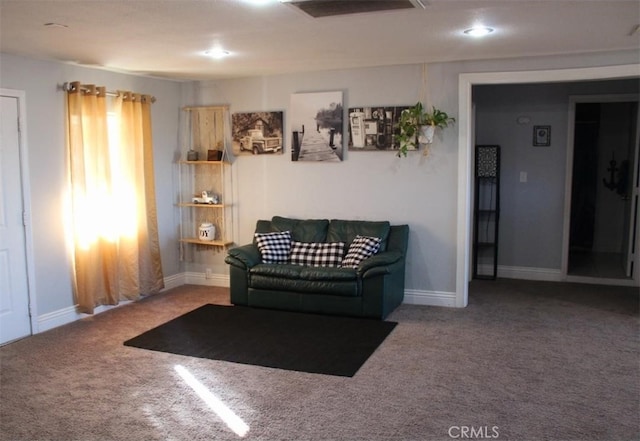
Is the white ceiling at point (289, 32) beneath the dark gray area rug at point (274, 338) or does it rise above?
above

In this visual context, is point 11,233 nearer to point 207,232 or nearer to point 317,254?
point 207,232

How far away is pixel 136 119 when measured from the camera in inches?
221

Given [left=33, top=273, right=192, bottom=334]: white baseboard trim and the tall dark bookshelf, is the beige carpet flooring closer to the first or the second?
[left=33, top=273, right=192, bottom=334]: white baseboard trim

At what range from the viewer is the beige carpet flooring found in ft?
9.88

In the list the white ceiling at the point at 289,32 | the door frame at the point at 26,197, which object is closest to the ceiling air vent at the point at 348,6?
the white ceiling at the point at 289,32

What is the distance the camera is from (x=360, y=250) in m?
5.29


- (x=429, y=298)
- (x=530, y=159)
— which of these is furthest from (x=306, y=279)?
(x=530, y=159)

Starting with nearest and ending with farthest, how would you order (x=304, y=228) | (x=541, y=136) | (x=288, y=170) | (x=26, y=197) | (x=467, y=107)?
(x=26, y=197), (x=467, y=107), (x=304, y=228), (x=288, y=170), (x=541, y=136)

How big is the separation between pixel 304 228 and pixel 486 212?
7.57 ft

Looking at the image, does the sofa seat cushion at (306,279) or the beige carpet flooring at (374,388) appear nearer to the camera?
the beige carpet flooring at (374,388)

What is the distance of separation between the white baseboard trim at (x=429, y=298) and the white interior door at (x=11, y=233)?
3.47m

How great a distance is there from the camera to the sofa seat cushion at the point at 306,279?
16.3 feet

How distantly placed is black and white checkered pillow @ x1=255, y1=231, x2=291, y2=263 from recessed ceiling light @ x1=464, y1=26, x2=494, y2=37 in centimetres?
267

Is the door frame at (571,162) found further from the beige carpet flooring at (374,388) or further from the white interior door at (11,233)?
the white interior door at (11,233)
